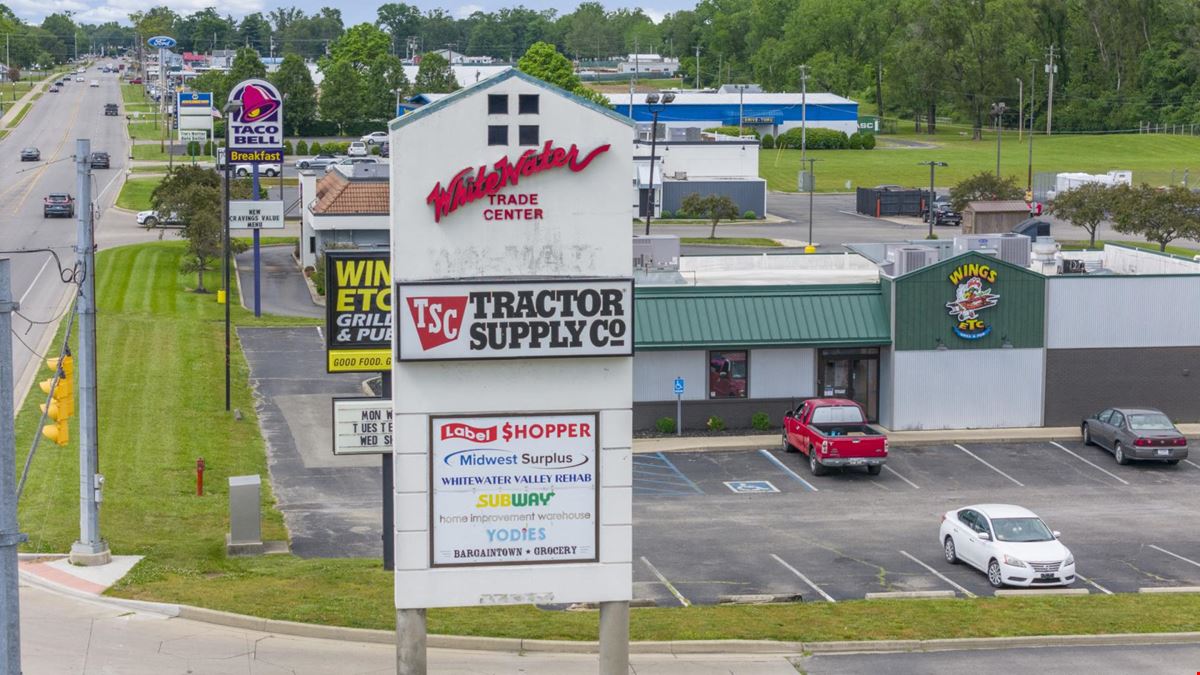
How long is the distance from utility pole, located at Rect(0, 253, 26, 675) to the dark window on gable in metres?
6.23

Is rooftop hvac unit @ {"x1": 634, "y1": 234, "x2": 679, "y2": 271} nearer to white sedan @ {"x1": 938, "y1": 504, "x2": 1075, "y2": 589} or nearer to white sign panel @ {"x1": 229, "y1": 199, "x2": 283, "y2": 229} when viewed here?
white sign panel @ {"x1": 229, "y1": 199, "x2": 283, "y2": 229}

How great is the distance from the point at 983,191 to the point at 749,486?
2261 inches

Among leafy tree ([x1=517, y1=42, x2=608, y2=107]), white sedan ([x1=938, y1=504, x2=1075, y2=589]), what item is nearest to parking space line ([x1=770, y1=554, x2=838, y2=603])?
white sedan ([x1=938, y1=504, x2=1075, y2=589])

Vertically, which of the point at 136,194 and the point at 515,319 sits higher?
the point at 515,319

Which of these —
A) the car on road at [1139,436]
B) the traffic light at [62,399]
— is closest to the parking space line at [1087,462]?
the car on road at [1139,436]

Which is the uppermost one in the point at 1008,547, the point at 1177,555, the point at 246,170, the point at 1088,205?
the point at 246,170

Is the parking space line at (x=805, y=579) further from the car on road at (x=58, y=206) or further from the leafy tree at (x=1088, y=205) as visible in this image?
the car on road at (x=58, y=206)

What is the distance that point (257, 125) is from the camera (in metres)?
61.7

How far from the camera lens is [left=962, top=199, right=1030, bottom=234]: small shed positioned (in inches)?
2936

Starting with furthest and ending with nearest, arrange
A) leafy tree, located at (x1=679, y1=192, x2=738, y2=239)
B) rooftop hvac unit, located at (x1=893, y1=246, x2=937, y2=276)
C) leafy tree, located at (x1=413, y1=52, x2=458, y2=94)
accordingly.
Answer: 1. leafy tree, located at (x1=413, y1=52, x2=458, y2=94)
2. leafy tree, located at (x1=679, y1=192, x2=738, y2=239)
3. rooftop hvac unit, located at (x1=893, y1=246, x2=937, y2=276)

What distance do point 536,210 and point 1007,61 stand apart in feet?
501

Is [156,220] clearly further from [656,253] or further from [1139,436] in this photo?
[1139,436]

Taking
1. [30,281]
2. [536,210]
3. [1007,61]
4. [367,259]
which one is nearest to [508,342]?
[536,210]

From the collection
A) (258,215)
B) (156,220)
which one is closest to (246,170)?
(156,220)
